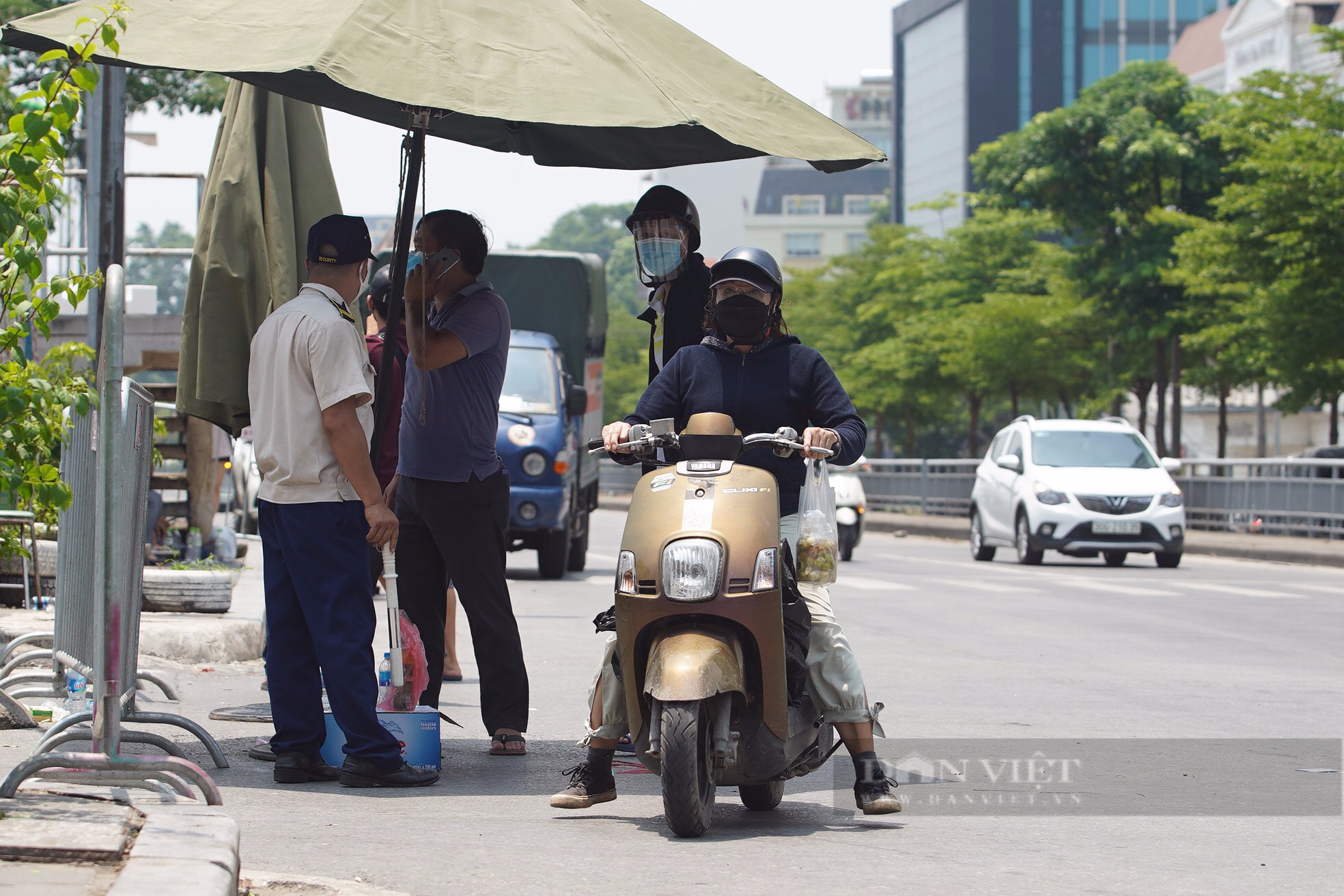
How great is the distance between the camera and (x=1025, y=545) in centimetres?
2230

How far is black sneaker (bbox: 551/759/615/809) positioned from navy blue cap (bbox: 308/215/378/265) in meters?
1.90

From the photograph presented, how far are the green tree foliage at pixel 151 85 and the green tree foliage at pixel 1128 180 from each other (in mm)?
16895

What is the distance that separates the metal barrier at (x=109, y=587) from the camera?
15.8 feet

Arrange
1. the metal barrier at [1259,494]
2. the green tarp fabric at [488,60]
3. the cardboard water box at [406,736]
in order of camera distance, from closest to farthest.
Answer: the green tarp fabric at [488,60], the cardboard water box at [406,736], the metal barrier at [1259,494]

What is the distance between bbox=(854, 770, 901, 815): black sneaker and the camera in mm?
5566

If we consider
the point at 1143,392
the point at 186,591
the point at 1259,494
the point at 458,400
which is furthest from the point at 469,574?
the point at 1143,392

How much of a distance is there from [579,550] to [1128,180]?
20.4 meters

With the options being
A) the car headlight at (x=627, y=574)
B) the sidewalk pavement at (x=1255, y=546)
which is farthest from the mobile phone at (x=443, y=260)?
the sidewalk pavement at (x=1255, y=546)

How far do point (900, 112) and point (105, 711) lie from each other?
372 feet

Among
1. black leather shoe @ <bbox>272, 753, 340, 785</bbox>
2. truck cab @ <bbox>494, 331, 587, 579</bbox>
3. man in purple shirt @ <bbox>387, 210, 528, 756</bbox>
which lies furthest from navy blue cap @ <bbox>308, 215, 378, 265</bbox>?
truck cab @ <bbox>494, 331, 587, 579</bbox>

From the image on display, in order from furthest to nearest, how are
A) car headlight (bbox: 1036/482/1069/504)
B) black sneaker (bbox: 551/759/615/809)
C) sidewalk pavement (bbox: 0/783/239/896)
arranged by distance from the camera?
car headlight (bbox: 1036/482/1069/504) < black sneaker (bbox: 551/759/615/809) < sidewalk pavement (bbox: 0/783/239/896)

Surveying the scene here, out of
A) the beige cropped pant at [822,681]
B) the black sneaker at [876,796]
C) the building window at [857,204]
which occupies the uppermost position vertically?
the building window at [857,204]

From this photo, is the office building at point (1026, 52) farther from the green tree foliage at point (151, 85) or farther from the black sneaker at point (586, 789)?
the black sneaker at point (586, 789)

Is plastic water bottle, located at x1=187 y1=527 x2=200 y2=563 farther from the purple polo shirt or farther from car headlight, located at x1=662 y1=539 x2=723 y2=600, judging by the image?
car headlight, located at x1=662 y1=539 x2=723 y2=600
